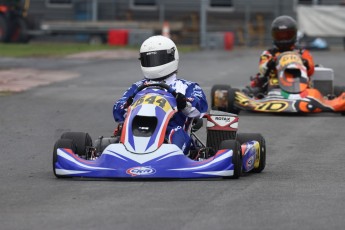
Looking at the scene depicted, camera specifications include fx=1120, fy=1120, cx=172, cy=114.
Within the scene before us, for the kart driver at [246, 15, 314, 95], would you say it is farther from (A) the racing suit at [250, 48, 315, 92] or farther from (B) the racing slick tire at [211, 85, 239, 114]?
(B) the racing slick tire at [211, 85, 239, 114]

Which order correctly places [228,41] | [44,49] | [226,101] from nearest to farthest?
[226,101]
[44,49]
[228,41]

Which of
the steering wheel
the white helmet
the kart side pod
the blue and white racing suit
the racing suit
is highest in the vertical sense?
the white helmet

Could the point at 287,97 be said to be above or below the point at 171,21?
above

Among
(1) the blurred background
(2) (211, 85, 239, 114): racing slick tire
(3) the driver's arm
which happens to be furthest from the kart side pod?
(1) the blurred background

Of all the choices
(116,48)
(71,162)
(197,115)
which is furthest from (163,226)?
(116,48)

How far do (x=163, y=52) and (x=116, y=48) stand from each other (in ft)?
75.9

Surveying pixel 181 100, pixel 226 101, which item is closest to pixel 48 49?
pixel 226 101

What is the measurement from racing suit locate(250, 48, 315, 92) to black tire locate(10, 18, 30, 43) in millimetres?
20491

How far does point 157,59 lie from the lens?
32.4 ft

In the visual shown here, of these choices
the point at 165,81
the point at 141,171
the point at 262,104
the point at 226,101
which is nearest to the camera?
the point at 141,171

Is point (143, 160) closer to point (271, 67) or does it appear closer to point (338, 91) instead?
point (271, 67)

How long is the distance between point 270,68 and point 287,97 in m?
0.69

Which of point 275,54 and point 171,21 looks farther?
point 171,21

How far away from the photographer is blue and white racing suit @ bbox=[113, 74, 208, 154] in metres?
9.45
